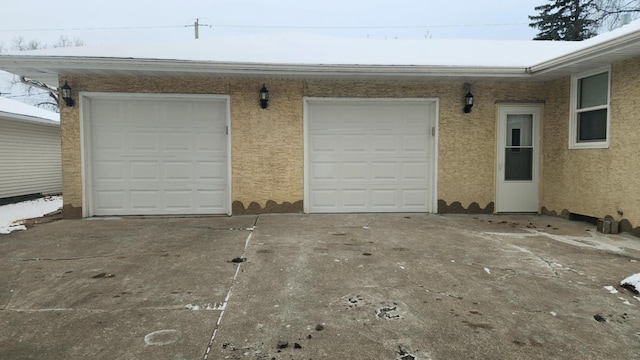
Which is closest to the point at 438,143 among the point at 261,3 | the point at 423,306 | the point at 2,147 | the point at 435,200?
the point at 435,200

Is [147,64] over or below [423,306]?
over

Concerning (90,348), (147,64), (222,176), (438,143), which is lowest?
(90,348)

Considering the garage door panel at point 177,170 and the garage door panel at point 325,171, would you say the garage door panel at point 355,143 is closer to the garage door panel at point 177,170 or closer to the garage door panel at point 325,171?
the garage door panel at point 325,171

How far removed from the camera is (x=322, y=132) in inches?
306

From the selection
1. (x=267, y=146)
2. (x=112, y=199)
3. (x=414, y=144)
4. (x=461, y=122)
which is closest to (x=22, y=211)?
(x=112, y=199)

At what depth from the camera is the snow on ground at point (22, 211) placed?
263 inches

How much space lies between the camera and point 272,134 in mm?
7496

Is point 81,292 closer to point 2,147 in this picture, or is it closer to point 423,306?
point 423,306

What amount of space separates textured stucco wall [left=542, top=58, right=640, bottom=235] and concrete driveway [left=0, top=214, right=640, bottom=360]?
28.2 inches

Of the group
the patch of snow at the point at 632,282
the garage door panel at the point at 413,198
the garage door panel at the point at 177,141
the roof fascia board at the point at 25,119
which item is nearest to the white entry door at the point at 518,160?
the garage door panel at the point at 413,198

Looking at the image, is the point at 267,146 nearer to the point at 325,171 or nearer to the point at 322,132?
the point at 322,132

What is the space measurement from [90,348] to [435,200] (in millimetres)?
6597

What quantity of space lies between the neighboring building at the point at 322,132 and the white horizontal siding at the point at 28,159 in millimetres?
4410

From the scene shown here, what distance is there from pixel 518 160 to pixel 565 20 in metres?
21.5
